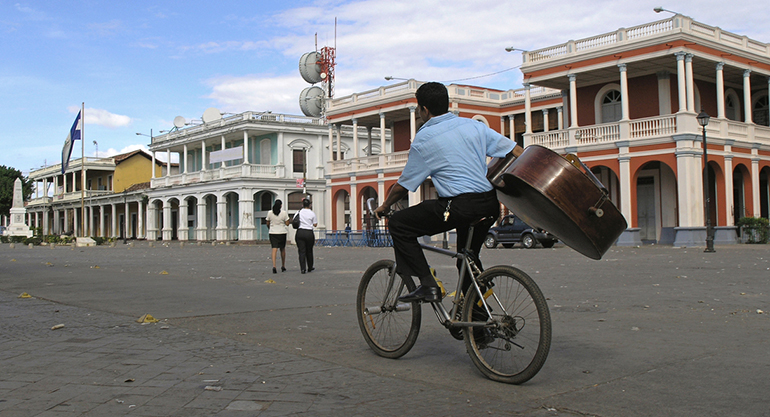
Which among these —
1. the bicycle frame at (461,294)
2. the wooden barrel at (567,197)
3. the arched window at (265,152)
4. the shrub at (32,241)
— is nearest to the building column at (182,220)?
the arched window at (265,152)

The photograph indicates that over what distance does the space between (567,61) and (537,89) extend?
8985 mm

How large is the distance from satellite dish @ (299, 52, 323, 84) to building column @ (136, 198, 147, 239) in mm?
18597

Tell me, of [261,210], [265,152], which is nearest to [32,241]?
[261,210]

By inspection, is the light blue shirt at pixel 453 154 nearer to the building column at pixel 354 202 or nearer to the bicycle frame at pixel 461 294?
the bicycle frame at pixel 461 294

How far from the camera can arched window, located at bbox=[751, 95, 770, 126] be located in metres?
31.7

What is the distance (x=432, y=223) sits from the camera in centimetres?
441

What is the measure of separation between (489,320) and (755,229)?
2672 centimetres

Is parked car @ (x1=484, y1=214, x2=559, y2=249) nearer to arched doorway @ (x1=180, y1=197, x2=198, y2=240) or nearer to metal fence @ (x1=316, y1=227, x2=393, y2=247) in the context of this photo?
metal fence @ (x1=316, y1=227, x2=393, y2=247)

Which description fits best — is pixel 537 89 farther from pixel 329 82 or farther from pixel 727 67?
pixel 329 82

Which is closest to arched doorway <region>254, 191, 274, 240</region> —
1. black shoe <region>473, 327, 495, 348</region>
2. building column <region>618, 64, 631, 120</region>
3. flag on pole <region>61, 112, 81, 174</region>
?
flag on pole <region>61, 112, 81, 174</region>

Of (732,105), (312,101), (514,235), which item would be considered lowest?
(514,235)

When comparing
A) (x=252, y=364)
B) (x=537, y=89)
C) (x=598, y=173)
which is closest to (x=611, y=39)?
(x=598, y=173)

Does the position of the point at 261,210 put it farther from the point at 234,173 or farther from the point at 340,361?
the point at 340,361

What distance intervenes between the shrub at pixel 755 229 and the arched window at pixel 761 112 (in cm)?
706
